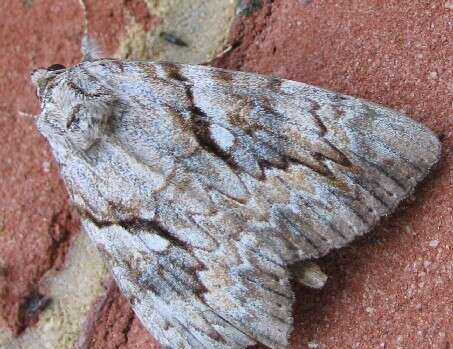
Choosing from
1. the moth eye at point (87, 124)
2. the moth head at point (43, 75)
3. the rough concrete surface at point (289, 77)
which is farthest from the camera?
the moth head at point (43, 75)

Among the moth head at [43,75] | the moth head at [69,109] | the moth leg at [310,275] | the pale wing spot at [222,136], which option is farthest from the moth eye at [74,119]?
the moth leg at [310,275]

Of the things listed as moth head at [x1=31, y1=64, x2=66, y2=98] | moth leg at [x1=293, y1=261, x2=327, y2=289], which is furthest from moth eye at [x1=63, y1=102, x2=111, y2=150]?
moth leg at [x1=293, y1=261, x2=327, y2=289]

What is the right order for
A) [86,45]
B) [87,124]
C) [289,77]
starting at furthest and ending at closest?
[86,45], [289,77], [87,124]

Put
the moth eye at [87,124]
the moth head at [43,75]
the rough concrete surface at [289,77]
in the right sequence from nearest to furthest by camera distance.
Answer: the rough concrete surface at [289,77]
the moth eye at [87,124]
the moth head at [43,75]

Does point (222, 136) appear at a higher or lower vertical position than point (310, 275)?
higher

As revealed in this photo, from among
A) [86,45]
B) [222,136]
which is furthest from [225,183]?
[86,45]

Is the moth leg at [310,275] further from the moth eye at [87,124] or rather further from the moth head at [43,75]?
the moth head at [43,75]

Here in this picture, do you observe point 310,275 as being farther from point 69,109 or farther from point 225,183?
point 69,109
